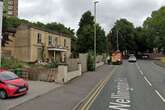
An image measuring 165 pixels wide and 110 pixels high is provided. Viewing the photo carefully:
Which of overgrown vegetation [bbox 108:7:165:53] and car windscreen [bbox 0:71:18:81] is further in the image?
overgrown vegetation [bbox 108:7:165:53]

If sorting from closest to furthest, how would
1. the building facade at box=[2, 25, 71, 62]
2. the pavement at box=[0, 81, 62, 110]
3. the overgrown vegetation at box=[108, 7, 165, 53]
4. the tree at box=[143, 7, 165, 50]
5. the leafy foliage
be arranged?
the pavement at box=[0, 81, 62, 110]
the building facade at box=[2, 25, 71, 62]
the tree at box=[143, 7, 165, 50]
the overgrown vegetation at box=[108, 7, 165, 53]
the leafy foliage

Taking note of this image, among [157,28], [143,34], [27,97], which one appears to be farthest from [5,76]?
[143,34]

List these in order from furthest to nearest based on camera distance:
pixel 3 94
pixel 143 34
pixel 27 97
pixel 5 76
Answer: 1. pixel 143 34
2. pixel 5 76
3. pixel 27 97
4. pixel 3 94

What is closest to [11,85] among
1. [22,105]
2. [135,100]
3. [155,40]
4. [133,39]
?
[22,105]

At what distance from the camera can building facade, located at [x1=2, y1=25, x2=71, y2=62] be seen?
51.0m

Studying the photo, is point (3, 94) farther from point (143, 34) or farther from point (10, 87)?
point (143, 34)

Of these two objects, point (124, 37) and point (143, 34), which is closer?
point (124, 37)

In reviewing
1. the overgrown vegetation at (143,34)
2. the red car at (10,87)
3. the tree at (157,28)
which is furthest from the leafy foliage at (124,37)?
the red car at (10,87)

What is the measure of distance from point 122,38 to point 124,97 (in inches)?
3550

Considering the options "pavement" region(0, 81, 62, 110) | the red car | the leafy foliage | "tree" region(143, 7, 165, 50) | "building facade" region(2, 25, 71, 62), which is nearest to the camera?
"pavement" region(0, 81, 62, 110)

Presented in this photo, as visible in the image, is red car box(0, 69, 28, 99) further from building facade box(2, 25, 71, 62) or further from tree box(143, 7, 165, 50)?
tree box(143, 7, 165, 50)

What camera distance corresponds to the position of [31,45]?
50906 mm

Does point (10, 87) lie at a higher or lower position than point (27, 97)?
higher

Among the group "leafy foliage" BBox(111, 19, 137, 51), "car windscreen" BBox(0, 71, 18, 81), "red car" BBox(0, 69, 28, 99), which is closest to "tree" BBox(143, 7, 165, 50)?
"leafy foliage" BBox(111, 19, 137, 51)
